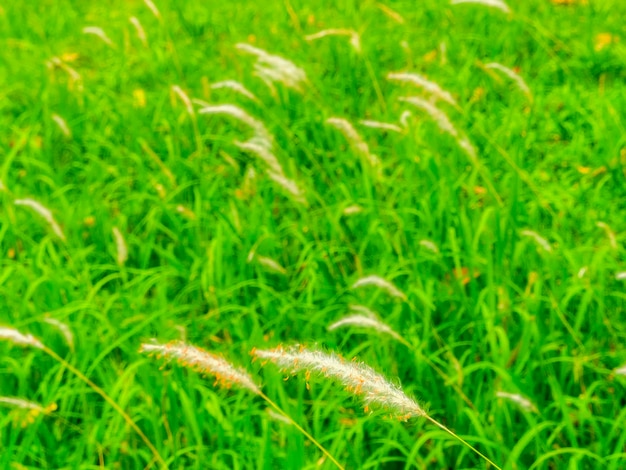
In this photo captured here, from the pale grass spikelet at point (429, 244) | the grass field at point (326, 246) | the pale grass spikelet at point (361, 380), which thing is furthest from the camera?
the pale grass spikelet at point (429, 244)

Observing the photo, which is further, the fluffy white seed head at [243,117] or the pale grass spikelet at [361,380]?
the fluffy white seed head at [243,117]

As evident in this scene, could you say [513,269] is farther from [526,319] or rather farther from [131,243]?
[131,243]

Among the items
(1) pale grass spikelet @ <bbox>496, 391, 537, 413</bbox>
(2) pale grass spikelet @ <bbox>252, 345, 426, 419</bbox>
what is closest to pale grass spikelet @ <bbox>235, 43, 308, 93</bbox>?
(1) pale grass spikelet @ <bbox>496, 391, 537, 413</bbox>

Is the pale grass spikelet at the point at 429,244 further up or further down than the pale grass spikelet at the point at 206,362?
further down

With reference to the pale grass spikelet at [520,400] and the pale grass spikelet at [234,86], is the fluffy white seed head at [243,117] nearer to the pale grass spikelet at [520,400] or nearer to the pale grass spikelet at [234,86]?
the pale grass spikelet at [234,86]

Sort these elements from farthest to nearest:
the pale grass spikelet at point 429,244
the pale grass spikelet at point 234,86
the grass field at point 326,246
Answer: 1. the pale grass spikelet at point 234,86
2. the pale grass spikelet at point 429,244
3. the grass field at point 326,246

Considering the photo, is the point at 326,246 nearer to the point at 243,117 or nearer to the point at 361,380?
the point at 243,117

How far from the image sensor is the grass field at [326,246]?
2.14 metres

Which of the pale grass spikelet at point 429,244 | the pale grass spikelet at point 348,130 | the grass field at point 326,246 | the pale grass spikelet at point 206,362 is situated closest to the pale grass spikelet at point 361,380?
the grass field at point 326,246

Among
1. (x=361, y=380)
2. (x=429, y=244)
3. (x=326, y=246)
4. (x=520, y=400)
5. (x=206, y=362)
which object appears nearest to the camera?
(x=361, y=380)

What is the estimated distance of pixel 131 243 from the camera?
122 inches

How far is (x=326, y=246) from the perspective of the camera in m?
2.72

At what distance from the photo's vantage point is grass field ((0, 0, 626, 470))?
2.14 m

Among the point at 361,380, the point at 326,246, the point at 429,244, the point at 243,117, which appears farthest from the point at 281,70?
the point at 361,380
